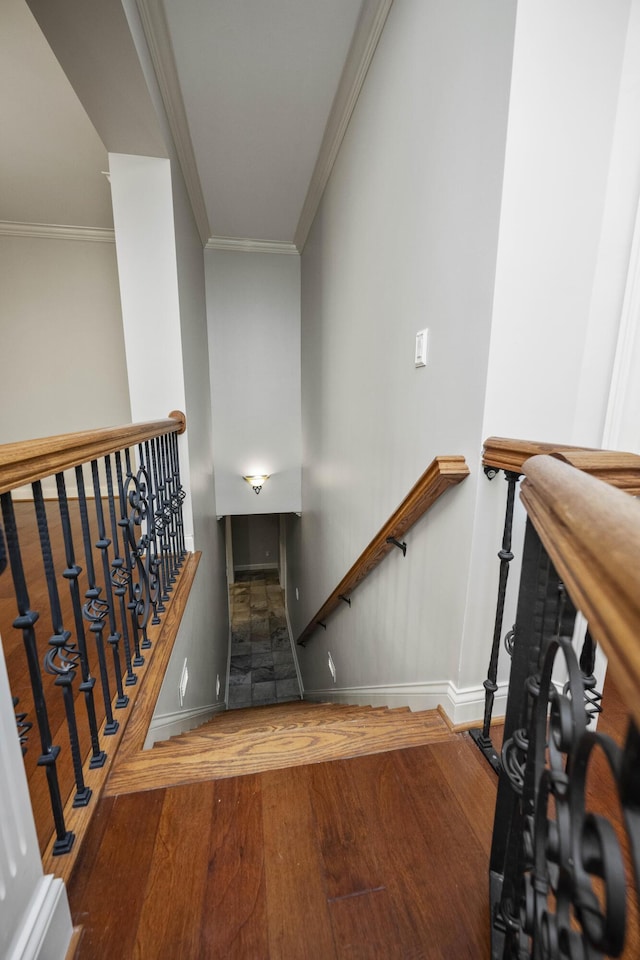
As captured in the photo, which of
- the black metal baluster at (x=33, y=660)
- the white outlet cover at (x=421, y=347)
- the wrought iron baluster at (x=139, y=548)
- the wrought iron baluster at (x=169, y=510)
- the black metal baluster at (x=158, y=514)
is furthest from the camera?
the wrought iron baluster at (x=169, y=510)

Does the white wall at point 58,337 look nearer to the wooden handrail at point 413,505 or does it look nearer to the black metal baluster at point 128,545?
the black metal baluster at point 128,545

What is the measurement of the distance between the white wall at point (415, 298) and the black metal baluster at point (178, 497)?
1042mm

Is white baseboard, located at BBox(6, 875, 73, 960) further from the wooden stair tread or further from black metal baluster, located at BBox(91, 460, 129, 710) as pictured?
black metal baluster, located at BBox(91, 460, 129, 710)

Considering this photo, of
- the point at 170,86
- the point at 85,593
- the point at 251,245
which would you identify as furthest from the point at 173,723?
the point at 251,245

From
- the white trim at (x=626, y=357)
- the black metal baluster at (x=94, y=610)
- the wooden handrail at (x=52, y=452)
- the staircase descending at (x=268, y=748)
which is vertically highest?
the white trim at (x=626, y=357)

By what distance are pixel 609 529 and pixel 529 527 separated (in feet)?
1.20

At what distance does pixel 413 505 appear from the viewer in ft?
4.53

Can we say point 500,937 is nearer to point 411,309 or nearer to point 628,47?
point 411,309

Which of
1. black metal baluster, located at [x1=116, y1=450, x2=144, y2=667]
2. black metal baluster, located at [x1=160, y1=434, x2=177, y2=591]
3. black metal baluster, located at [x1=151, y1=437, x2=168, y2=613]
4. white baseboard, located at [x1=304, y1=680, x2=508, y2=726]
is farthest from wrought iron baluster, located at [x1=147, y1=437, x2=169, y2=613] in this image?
white baseboard, located at [x1=304, y1=680, x2=508, y2=726]

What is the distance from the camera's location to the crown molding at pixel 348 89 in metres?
1.66

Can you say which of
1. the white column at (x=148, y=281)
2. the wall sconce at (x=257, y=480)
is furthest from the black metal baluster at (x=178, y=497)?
the wall sconce at (x=257, y=480)

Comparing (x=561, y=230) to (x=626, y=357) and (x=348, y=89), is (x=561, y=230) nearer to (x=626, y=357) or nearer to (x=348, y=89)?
(x=626, y=357)

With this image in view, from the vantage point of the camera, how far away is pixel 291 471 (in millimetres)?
4586

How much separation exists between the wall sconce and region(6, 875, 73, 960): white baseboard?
3.75 metres
